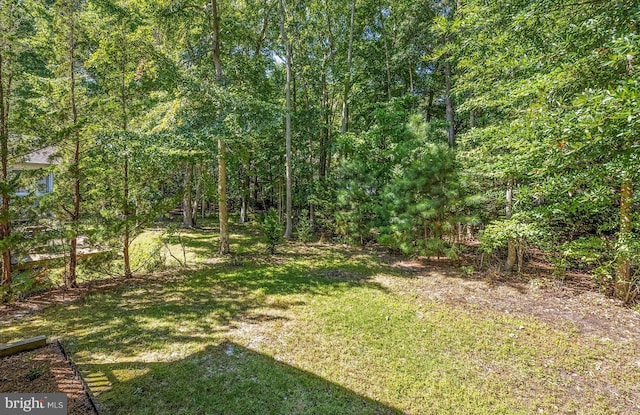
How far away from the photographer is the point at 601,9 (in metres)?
3.80

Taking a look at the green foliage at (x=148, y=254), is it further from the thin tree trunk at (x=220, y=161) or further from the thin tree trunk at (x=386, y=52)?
the thin tree trunk at (x=386, y=52)

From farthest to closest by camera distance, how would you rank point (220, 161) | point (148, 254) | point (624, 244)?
point (148, 254)
point (220, 161)
point (624, 244)

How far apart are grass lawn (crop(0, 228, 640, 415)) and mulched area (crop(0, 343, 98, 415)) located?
153 millimetres

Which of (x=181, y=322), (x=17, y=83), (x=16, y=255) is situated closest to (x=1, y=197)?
(x=16, y=255)

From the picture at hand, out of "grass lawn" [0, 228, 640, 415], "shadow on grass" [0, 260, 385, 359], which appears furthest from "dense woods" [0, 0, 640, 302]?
"grass lawn" [0, 228, 640, 415]

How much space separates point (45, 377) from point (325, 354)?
10.1 ft

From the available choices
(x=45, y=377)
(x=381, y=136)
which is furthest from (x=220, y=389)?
(x=381, y=136)

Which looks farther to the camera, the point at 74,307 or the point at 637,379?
the point at 74,307

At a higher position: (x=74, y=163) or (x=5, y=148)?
(x=5, y=148)

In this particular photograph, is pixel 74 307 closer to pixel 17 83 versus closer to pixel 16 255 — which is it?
pixel 16 255

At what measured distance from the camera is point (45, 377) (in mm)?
2953

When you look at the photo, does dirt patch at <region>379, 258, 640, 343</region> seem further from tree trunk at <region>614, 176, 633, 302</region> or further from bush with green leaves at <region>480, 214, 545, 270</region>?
bush with green leaves at <region>480, 214, 545, 270</region>

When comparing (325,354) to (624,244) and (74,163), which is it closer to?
(624,244)

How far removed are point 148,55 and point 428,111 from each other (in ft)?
44.5
